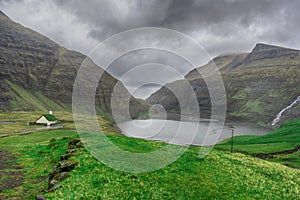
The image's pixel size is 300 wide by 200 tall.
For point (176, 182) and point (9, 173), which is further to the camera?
point (9, 173)

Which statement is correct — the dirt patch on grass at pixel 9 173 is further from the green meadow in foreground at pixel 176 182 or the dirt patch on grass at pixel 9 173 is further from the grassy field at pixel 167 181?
the green meadow in foreground at pixel 176 182

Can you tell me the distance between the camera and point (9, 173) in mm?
25031

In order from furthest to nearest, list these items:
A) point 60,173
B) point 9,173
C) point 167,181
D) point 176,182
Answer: point 9,173 < point 60,173 < point 167,181 < point 176,182

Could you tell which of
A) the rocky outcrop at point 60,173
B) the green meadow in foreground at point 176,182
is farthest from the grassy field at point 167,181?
the rocky outcrop at point 60,173

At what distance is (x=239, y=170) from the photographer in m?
23.5

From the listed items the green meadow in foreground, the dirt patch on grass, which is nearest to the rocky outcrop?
the green meadow in foreground

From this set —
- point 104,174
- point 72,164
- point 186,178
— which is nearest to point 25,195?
point 72,164

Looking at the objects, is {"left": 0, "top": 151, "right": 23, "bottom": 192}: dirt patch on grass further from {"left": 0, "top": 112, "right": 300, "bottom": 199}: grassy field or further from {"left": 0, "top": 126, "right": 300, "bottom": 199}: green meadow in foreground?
{"left": 0, "top": 126, "right": 300, "bottom": 199}: green meadow in foreground

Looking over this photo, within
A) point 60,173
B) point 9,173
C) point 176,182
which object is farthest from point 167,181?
point 9,173

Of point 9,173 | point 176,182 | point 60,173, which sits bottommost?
point 176,182

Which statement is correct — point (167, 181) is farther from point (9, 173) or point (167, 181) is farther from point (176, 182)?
point (9, 173)

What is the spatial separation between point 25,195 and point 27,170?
28.6 ft

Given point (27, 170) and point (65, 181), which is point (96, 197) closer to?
point (65, 181)

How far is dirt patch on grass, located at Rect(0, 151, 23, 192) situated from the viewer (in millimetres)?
21406
